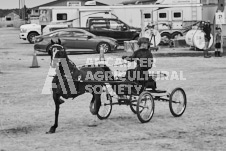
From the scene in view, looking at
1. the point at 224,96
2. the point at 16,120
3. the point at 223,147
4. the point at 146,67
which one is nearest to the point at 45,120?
the point at 16,120

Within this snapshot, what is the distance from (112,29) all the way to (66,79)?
27.3 meters

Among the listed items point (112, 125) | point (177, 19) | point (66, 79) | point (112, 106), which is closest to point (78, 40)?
point (177, 19)

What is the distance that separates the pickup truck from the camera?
37125 mm

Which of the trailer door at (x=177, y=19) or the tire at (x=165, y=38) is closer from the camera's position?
the tire at (x=165, y=38)

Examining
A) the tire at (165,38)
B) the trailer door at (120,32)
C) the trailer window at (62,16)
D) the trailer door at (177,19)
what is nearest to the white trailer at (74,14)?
the trailer window at (62,16)

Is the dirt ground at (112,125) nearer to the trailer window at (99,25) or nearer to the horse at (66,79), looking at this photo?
the horse at (66,79)

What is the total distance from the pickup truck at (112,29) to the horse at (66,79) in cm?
2613

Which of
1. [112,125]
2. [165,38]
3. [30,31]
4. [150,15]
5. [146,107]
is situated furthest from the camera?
[30,31]

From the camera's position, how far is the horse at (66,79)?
10.3m

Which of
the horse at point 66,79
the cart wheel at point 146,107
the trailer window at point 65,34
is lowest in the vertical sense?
the cart wheel at point 146,107

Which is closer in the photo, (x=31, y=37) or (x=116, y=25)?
(x=116, y=25)

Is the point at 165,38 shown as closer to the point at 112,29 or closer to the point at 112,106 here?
the point at 112,29

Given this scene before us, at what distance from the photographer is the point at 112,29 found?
37594 mm

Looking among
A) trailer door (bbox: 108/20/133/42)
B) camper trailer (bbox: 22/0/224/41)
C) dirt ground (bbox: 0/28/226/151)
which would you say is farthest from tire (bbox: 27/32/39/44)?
dirt ground (bbox: 0/28/226/151)
